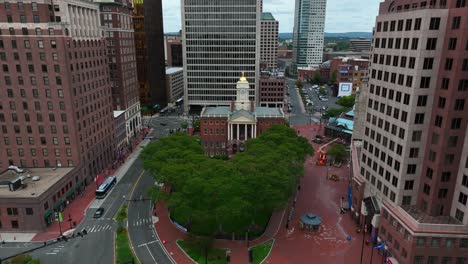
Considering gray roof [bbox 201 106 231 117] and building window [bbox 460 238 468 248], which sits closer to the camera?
building window [bbox 460 238 468 248]

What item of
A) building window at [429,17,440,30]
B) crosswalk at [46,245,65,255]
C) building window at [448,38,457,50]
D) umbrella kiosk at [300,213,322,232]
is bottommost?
crosswalk at [46,245,65,255]

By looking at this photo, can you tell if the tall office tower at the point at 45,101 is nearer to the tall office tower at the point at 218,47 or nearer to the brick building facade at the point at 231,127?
the brick building facade at the point at 231,127

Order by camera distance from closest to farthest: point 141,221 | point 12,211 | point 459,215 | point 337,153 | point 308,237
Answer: point 459,215, point 308,237, point 12,211, point 141,221, point 337,153

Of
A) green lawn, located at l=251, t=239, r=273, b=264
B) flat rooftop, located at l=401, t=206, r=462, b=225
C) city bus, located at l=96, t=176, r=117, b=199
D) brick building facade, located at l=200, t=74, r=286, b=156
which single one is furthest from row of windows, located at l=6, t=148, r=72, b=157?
flat rooftop, located at l=401, t=206, r=462, b=225

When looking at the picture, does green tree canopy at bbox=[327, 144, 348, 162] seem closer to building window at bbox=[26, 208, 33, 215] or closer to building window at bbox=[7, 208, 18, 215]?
building window at bbox=[26, 208, 33, 215]

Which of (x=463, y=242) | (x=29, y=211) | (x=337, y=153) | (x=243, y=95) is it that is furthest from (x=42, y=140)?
(x=463, y=242)

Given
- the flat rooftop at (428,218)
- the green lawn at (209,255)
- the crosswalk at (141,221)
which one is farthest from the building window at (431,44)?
the crosswalk at (141,221)

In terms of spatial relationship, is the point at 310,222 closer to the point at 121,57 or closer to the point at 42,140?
the point at 42,140
